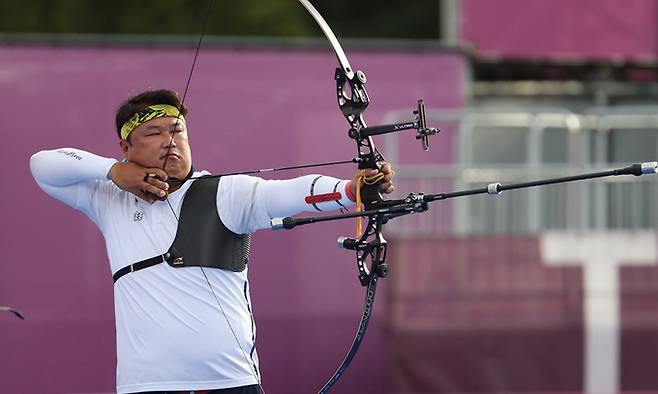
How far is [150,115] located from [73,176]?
0.25m

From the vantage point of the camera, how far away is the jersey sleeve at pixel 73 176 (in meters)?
3.50

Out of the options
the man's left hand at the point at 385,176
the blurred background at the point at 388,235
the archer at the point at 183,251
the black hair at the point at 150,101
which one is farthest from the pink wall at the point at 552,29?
the man's left hand at the point at 385,176

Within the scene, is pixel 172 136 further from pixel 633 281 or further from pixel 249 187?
pixel 633 281

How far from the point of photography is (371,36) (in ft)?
53.4

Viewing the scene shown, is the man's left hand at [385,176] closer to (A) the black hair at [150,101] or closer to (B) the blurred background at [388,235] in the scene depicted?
(A) the black hair at [150,101]

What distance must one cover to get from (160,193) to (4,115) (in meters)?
4.22

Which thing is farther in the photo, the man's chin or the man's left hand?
the man's chin

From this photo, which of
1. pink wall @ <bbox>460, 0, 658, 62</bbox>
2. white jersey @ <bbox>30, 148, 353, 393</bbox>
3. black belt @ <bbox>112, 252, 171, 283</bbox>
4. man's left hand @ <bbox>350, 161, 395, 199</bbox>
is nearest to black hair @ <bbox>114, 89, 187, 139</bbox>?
white jersey @ <bbox>30, 148, 353, 393</bbox>

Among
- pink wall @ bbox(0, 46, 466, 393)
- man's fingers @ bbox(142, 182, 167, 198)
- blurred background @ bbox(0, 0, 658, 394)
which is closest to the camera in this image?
man's fingers @ bbox(142, 182, 167, 198)

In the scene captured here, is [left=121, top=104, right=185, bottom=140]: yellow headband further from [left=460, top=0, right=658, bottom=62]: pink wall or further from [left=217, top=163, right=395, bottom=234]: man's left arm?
[left=460, top=0, right=658, bottom=62]: pink wall

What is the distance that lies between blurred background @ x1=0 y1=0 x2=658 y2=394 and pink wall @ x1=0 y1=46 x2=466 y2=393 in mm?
10

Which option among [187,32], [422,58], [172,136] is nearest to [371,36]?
[187,32]

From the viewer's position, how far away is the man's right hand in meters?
3.33

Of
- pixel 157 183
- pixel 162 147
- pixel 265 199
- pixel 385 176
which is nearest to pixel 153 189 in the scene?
pixel 157 183
